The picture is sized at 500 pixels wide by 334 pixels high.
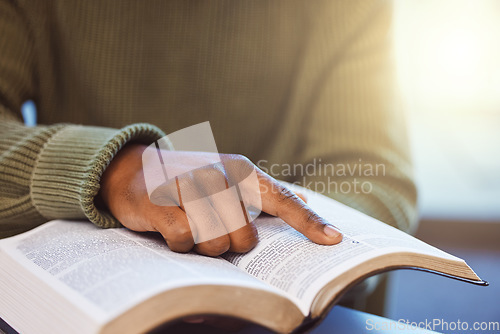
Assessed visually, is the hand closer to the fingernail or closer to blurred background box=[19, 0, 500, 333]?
the fingernail

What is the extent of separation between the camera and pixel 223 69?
738 millimetres

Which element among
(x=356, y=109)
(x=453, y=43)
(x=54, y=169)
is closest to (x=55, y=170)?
(x=54, y=169)

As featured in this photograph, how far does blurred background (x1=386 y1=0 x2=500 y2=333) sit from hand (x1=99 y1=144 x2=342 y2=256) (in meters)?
1.06

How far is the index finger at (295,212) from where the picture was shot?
0.37 meters

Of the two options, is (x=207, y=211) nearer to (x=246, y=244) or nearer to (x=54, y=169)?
(x=246, y=244)

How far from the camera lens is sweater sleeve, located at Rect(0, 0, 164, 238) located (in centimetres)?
43

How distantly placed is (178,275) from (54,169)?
0.24m

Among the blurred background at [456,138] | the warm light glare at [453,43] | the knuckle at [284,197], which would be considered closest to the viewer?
the knuckle at [284,197]

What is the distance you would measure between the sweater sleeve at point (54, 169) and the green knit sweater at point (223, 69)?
20cm

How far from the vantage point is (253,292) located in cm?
31

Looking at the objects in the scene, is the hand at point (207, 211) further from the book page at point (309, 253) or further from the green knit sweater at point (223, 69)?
the green knit sweater at point (223, 69)

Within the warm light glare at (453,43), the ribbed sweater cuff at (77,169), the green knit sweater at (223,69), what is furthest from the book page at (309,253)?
the warm light glare at (453,43)

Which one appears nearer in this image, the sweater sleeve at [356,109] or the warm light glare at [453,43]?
the sweater sleeve at [356,109]

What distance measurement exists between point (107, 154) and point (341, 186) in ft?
1.06
